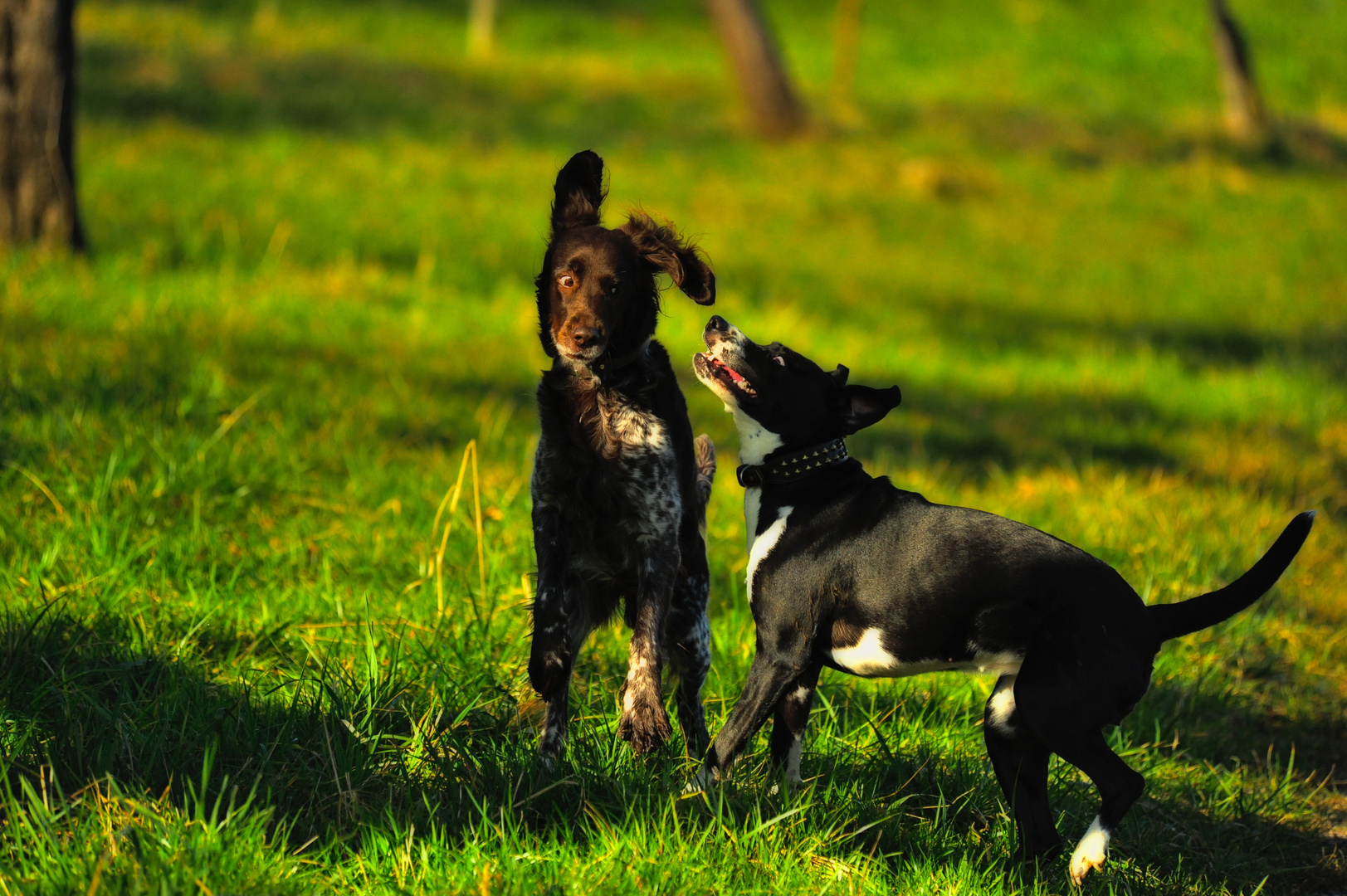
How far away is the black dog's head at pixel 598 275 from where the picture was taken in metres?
3.64

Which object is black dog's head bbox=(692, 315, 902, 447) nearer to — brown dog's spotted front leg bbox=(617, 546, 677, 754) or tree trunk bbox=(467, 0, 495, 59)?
brown dog's spotted front leg bbox=(617, 546, 677, 754)

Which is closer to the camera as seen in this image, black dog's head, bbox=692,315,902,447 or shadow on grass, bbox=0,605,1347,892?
shadow on grass, bbox=0,605,1347,892

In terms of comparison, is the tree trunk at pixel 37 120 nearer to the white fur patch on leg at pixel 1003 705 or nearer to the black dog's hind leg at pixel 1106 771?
the white fur patch on leg at pixel 1003 705

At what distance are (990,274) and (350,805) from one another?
12461 mm

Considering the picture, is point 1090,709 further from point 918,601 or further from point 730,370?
point 730,370

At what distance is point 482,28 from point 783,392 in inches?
922

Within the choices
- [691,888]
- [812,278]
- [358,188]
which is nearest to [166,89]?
[358,188]

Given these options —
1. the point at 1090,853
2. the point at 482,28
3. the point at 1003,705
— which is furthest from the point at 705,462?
the point at 482,28

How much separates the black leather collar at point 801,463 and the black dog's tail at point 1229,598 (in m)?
0.96

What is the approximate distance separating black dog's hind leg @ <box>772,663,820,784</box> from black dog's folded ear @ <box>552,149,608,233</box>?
1543mm

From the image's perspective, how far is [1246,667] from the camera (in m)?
5.49

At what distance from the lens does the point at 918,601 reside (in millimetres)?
3383

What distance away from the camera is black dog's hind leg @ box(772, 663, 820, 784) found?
3.58m

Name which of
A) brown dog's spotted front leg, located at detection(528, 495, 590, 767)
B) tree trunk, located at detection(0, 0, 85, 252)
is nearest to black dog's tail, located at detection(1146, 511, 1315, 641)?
brown dog's spotted front leg, located at detection(528, 495, 590, 767)
